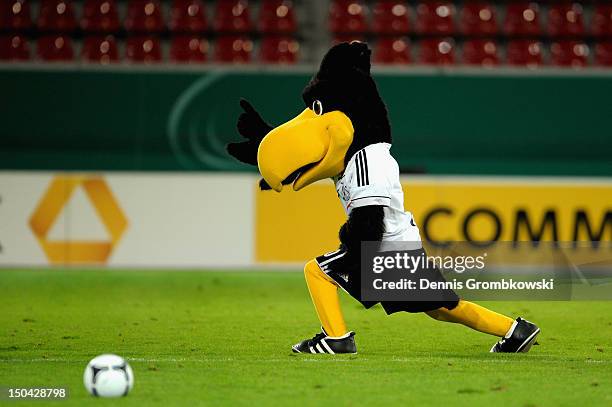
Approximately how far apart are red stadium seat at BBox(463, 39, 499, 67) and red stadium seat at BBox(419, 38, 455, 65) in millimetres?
195

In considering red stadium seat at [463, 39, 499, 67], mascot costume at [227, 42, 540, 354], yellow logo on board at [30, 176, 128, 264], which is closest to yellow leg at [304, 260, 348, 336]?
mascot costume at [227, 42, 540, 354]

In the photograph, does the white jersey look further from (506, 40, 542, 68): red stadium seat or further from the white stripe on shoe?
(506, 40, 542, 68): red stadium seat

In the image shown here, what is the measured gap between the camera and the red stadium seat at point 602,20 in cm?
1533

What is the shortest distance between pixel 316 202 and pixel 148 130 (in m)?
2.59

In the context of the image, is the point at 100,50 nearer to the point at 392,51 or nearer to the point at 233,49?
the point at 233,49

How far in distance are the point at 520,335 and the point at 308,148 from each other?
5.38ft

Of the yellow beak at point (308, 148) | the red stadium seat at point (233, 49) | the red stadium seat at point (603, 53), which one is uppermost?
the red stadium seat at point (233, 49)

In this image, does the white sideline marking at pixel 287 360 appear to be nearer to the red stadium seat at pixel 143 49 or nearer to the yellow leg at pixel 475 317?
the yellow leg at pixel 475 317

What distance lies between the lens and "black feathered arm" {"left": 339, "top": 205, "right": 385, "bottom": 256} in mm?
6105

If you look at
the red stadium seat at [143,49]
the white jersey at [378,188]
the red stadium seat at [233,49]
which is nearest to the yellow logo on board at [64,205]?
the red stadium seat at [143,49]

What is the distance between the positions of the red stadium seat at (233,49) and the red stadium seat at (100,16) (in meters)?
1.42

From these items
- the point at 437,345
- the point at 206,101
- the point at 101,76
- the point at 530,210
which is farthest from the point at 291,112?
the point at 437,345

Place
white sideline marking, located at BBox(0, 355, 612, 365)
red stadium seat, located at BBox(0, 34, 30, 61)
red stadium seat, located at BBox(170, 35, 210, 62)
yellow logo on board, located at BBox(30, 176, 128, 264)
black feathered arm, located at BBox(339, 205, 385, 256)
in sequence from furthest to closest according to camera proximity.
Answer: red stadium seat, located at BBox(170, 35, 210, 62), red stadium seat, located at BBox(0, 34, 30, 61), yellow logo on board, located at BBox(30, 176, 128, 264), white sideline marking, located at BBox(0, 355, 612, 365), black feathered arm, located at BBox(339, 205, 385, 256)

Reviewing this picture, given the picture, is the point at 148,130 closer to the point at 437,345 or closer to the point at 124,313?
the point at 124,313
